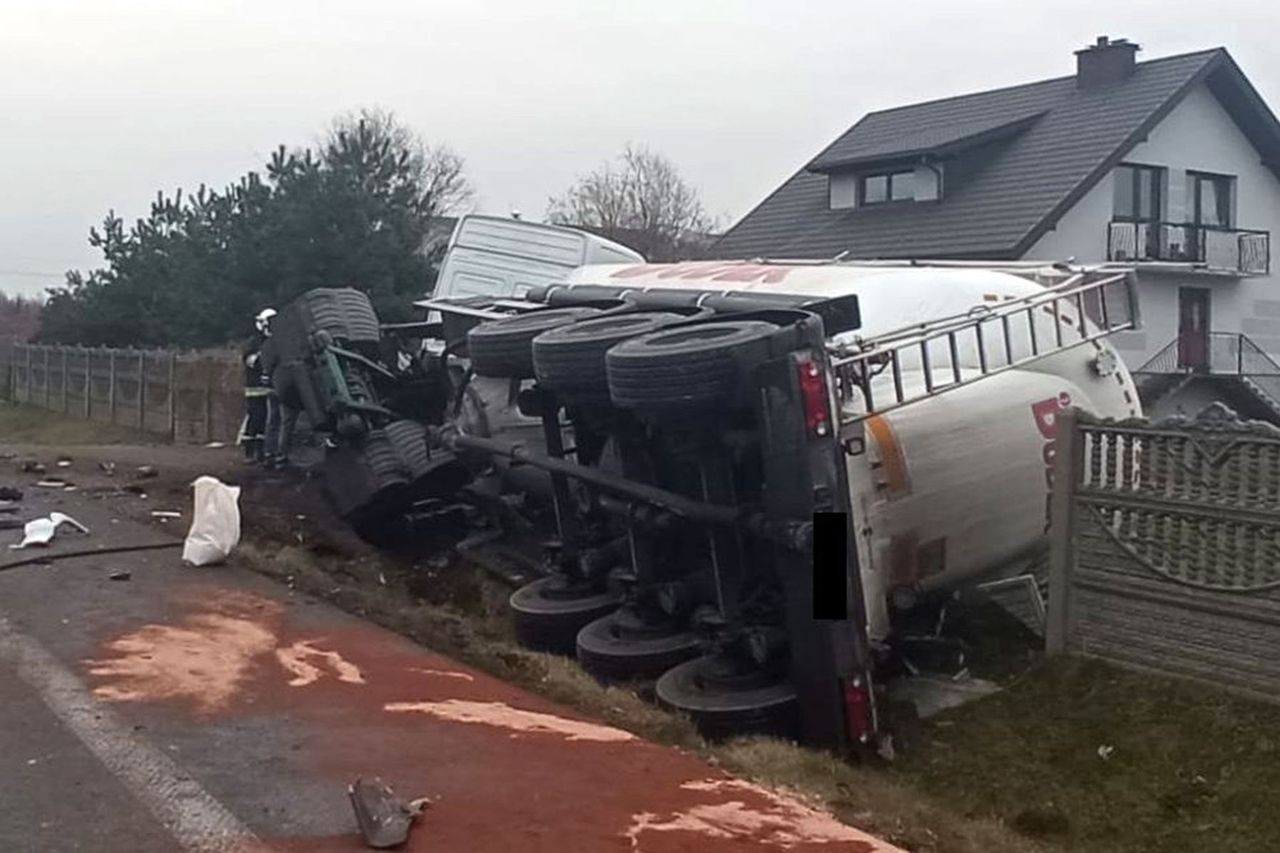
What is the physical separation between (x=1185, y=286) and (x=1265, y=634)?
3095 centimetres

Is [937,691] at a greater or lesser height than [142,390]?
lesser

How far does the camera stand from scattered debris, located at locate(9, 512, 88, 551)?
10852mm

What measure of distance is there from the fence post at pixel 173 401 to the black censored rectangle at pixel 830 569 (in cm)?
1961

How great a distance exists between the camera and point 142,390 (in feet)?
88.2

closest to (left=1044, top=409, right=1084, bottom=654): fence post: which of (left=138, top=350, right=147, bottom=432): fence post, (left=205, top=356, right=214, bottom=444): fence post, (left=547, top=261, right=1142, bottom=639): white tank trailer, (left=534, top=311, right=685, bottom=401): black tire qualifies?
(left=547, top=261, right=1142, bottom=639): white tank trailer

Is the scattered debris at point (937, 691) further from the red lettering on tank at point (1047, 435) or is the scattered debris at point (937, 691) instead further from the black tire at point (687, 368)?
the black tire at point (687, 368)

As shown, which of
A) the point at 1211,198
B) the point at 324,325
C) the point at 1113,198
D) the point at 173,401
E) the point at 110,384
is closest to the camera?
the point at 324,325

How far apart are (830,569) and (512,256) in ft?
31.8

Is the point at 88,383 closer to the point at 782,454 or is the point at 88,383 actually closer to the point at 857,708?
the point at 782,454

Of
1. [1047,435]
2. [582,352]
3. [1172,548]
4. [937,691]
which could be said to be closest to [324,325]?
[582,352]

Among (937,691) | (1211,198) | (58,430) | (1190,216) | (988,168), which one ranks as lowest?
(58,430)

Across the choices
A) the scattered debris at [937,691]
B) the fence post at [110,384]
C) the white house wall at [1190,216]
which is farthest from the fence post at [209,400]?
the scattered debris at [937,691]

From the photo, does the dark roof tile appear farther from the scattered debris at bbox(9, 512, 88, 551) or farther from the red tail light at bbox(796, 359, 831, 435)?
the red tail light at bbox(796, 359, 831, 435)

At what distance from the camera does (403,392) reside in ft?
44.2
